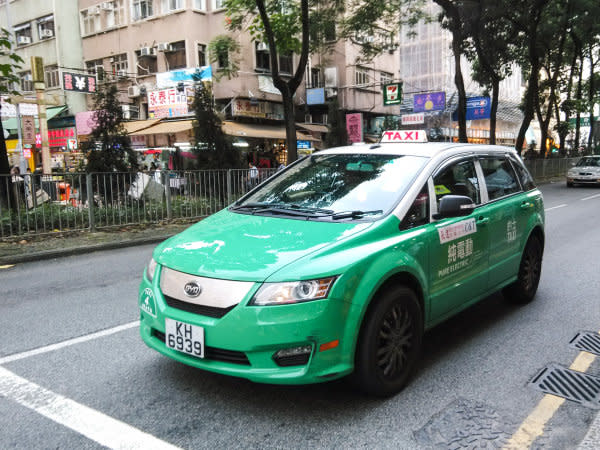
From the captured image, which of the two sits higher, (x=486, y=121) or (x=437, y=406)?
(x=486, y=121)

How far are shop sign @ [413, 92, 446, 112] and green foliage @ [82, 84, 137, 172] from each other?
19.6 metres

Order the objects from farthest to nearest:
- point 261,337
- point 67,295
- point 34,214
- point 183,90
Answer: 1. point 183,90
2. point 34,214
3. point 67,295
4. point 261,337

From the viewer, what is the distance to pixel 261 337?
9.60 ft

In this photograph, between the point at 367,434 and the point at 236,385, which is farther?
the point at 236,385

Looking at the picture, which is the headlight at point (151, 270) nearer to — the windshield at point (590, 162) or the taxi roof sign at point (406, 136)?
the taxi roof sign at point (406, 136)

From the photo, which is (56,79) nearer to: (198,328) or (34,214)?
(34,214)

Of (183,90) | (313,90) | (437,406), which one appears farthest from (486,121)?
(437,406)

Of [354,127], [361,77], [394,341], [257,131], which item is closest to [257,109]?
[257,131]

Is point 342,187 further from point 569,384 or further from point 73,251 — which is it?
point 73,251

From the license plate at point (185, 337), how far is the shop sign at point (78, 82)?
2389 cm

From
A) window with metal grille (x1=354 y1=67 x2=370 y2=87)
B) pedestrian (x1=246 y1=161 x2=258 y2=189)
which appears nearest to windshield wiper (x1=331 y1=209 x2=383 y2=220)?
pedestrian (x1=246 y1=161 x2=258 y2=189)

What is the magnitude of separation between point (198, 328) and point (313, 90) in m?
29.2

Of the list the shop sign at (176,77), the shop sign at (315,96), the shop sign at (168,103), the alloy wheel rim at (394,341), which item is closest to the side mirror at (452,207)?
the alloy wheel rim at (394,341)

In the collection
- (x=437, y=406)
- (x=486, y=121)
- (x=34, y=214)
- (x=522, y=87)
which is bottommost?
(x=437, y=406)
